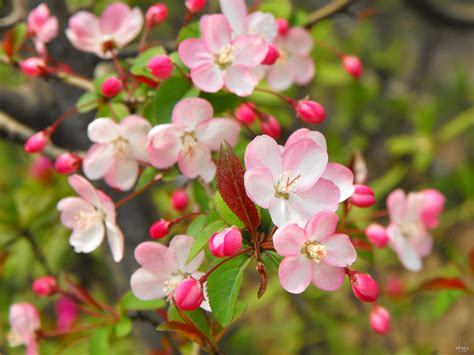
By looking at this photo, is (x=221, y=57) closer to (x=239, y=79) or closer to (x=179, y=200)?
(x=239, y=79)

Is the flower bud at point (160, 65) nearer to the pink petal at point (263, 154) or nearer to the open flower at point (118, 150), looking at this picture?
the open flower at point (118, 150)

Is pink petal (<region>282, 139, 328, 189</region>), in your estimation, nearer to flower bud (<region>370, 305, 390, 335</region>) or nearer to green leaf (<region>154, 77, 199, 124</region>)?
green leaf (<region>154, 77, 199, 124</region>)

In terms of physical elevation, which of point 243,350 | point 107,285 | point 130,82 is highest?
point 130,82

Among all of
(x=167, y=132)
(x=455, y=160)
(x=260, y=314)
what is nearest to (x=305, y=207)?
(x=167, y=132)

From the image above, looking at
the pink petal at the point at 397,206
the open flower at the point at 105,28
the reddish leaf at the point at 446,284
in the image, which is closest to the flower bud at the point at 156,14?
the open flower at the point at 105,28

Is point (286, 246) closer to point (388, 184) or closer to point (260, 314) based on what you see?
point (388, 184)

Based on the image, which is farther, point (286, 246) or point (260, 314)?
point (260, 314)
